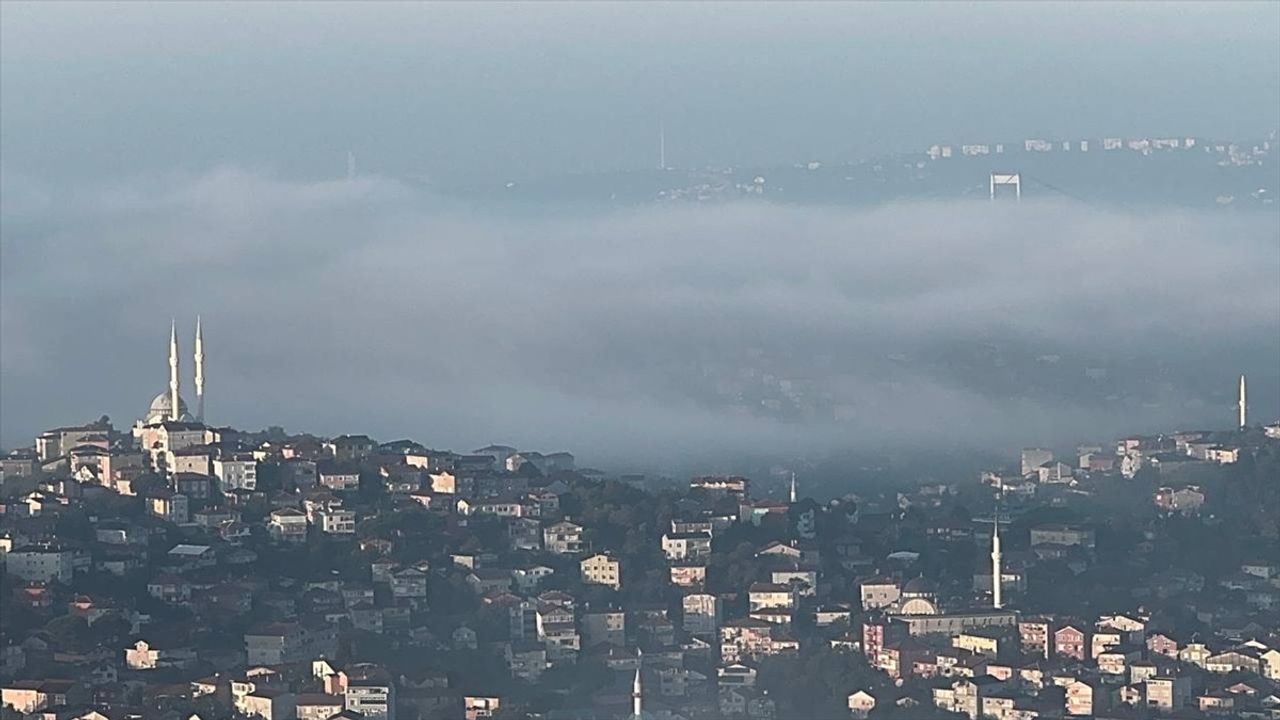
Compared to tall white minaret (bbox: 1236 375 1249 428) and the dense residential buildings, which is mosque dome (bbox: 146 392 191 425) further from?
tall white minaret (bbox: 1236 375 1249 428)

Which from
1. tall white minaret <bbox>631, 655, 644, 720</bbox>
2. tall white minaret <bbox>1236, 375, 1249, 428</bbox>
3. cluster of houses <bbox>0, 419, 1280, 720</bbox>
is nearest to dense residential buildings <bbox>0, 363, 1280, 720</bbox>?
cluster of houses <bbox>0, 419, 1280, 720</bbox>

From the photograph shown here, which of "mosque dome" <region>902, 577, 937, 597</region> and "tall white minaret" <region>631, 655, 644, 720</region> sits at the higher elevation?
"mosque dome" <region>902, 577, 937, 597</region>

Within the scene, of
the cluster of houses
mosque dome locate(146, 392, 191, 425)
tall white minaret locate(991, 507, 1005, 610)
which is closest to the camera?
the cluster of houses

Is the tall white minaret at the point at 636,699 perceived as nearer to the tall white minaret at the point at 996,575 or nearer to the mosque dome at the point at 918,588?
the mosque dome at the point at 918,588

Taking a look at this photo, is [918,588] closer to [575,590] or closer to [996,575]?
[996,575]

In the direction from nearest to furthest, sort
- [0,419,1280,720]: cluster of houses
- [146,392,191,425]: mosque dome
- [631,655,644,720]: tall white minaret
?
[631,655,644,720]: tall white minaret
[0,419,1280,720]: cluster of houses
[146,392,191,425]: mosque dome

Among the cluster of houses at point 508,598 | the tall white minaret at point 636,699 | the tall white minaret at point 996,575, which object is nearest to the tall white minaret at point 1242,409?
the cluster of houses at point 508,598

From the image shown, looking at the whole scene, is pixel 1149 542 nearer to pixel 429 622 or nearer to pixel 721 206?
pixel 429 622

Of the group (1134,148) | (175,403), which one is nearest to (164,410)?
(175,403)

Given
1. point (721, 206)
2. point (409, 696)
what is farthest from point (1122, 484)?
point (721, 206)
